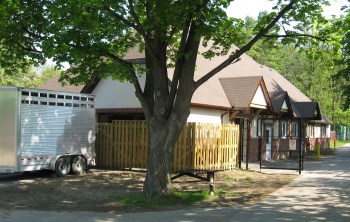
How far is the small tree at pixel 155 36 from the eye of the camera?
1112 cm

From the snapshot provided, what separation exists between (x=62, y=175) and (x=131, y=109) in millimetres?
5270

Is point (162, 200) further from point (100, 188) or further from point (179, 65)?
point (179, 65)

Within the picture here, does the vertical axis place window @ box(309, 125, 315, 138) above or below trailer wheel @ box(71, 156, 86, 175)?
above

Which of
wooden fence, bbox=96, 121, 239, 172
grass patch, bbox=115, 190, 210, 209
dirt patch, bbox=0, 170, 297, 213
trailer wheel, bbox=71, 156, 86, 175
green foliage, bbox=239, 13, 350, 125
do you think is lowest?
dirt patch, bbox=0, 170, 297, 213

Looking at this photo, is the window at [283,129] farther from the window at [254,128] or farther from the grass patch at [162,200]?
the grass patch at [162,200]

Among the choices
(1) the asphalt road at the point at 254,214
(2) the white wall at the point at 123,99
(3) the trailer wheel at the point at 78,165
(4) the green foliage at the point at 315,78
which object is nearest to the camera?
(1) the asphalt road at the point at 254,214

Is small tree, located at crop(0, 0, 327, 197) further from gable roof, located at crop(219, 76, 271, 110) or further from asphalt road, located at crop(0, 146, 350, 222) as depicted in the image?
gable roof, located at crop(219, 76, 271, 110)

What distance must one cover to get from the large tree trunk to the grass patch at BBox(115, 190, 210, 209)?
249mm

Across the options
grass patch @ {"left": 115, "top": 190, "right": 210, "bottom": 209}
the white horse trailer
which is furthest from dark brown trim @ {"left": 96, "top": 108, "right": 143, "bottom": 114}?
grass patch @ {"left": 115, "top": 190, "right": 210, "bottom": 209}

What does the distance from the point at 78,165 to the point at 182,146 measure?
4063mm

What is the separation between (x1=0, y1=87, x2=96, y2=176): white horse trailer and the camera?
14516 millimetres

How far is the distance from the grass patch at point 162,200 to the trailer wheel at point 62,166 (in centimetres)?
484

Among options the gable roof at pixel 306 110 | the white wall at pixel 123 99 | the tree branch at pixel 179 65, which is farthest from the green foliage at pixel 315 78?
the tree branch at pixel 179 65

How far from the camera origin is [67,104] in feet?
55.5
